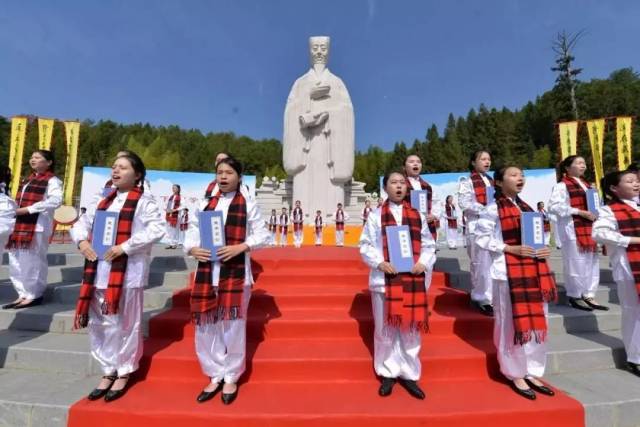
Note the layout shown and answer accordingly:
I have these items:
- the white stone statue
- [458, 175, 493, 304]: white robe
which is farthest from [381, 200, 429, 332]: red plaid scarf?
the white stone statue

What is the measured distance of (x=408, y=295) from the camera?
8.72 feet

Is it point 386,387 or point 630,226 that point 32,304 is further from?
point 630,226

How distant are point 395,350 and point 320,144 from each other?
732 cm

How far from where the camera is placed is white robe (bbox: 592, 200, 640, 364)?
10.1ft

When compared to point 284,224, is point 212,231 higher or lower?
lower

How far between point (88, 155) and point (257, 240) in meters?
49.0

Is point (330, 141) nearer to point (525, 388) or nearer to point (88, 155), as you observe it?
point (525, 388)

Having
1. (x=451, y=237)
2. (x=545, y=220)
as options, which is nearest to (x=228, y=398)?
(x=545, y=220)

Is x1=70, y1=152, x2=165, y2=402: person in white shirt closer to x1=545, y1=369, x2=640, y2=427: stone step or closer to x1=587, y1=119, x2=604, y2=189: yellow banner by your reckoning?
x1=545, y1=369, x2=640, y2=427: stone step

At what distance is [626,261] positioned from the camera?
3.12 metres

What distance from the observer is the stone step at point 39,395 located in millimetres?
2492

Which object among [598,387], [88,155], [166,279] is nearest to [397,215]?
[598,387]

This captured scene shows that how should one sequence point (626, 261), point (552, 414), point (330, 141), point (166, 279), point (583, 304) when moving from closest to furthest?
point (552, 414), point (626, 261), point (583, 304), point (166, 279), point (330, 141)

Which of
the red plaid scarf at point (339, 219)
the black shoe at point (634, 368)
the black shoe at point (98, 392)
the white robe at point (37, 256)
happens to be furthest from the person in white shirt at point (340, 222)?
the black shoe at point (98, 392)
